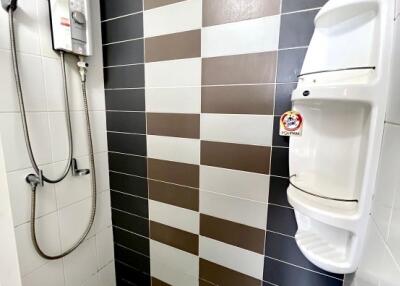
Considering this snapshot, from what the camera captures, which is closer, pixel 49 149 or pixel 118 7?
pixel 49 149

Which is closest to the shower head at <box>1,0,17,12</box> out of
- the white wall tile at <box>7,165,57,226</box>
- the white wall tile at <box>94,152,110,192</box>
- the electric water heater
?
the electric water heater

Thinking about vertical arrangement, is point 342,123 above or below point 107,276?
above

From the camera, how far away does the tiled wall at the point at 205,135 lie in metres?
0.85

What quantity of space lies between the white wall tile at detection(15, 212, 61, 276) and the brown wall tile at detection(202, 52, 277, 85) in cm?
100

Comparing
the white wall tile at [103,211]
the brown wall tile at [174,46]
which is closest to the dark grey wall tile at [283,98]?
the brown wall tile at [174,46]

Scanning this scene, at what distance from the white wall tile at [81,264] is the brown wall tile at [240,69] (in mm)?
1137

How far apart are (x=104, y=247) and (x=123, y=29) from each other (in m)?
1.29

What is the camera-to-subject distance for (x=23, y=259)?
0.97 meters

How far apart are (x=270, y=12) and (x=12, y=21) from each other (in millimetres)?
970

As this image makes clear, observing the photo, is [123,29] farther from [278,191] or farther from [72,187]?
[278,191]

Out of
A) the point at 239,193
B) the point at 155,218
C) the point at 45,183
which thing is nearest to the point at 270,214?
the point at 239,193

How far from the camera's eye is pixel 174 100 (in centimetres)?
106

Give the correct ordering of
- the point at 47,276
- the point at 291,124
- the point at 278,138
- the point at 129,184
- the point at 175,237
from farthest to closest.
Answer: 1. the point at 129,184
2. the point at 175,237
3. the point at 47,276
4. the point at 278,138
5. the point at 291,124

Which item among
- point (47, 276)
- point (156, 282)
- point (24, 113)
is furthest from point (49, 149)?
point (156, 282)
